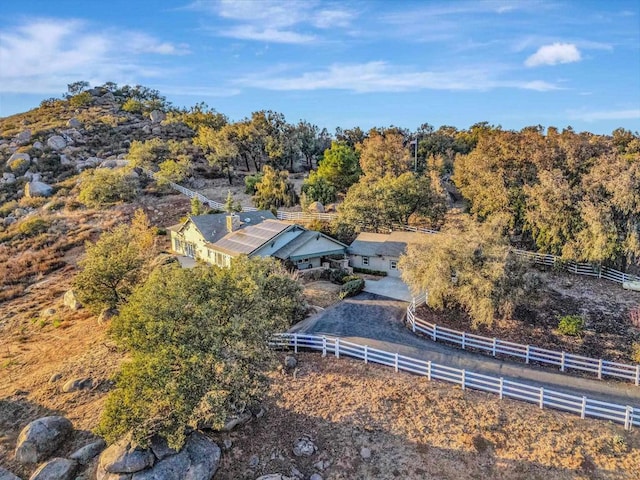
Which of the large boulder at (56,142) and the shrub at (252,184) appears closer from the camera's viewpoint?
the shrub at (252,184)

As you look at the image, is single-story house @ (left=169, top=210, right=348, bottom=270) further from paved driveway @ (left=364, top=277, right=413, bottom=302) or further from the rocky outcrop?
the rocky outcrop

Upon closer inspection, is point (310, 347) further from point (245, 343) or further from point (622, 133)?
point (622, 133)

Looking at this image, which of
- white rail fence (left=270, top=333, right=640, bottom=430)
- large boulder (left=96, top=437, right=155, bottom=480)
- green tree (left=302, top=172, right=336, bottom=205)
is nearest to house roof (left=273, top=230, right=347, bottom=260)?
white rail fence (left=270, top=333, right=640, bottom=430)

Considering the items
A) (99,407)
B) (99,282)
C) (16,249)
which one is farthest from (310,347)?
(16,249)

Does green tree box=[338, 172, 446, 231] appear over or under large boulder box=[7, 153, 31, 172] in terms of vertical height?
under

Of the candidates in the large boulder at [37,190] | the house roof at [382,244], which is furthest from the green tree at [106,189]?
the house roof at [382,244]

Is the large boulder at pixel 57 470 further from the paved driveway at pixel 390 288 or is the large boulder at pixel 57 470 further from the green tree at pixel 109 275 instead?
the paved driveway at pixel 390 288

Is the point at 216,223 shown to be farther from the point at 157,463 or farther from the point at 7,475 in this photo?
the point at 157,463
